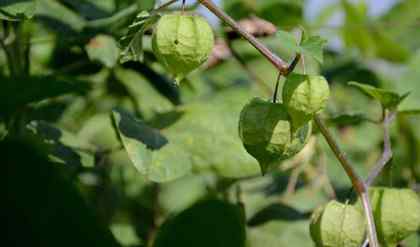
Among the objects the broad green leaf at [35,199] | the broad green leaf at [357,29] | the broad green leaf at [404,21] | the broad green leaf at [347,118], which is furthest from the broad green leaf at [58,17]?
the broad green leaf at [404,21]

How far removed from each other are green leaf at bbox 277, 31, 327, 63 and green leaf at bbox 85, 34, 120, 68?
707 millimetres

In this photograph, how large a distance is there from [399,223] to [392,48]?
1795mm

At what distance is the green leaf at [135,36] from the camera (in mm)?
1335

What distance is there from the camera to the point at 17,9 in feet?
4.74

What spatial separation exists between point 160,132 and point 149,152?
0.24 meters

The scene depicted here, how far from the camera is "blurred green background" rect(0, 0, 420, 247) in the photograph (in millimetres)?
670

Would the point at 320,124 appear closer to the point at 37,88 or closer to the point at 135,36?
the point at 135,36

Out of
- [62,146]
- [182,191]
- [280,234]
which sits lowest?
[182,191]

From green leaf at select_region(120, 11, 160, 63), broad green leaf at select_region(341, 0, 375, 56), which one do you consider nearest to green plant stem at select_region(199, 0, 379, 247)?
green leaf at select_region(120, 11, 160, 63)

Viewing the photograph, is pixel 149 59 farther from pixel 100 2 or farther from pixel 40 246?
pixel 40 246

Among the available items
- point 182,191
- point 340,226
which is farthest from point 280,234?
point 182,191

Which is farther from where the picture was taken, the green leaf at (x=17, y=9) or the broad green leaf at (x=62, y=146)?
the broad green leaf at (x=62, y=146)

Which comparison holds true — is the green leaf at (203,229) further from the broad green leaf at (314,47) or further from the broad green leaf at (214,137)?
the broad green leaf at (214,137)

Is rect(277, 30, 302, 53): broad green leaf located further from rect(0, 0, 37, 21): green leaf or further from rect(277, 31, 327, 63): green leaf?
rect(0, 0, 37, 21): green leaf
